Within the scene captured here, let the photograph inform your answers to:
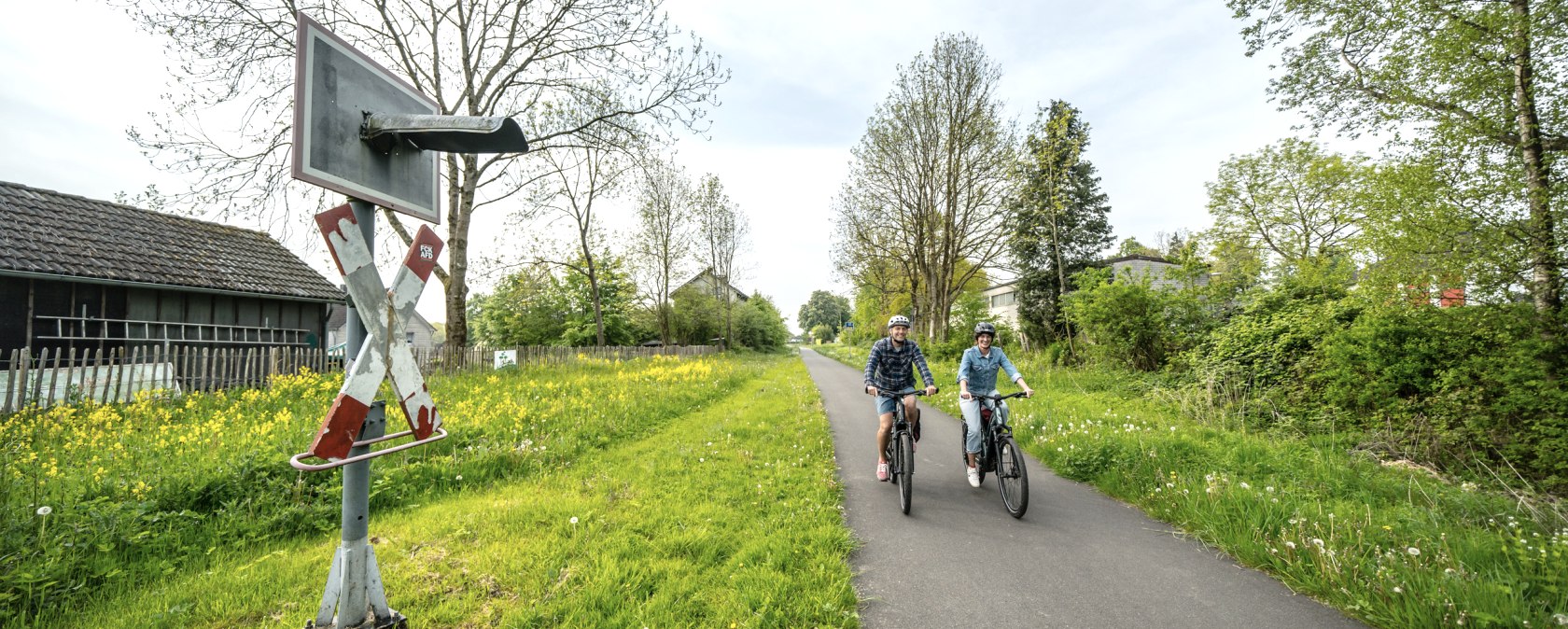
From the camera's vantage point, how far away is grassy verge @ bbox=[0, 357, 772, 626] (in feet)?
10.4

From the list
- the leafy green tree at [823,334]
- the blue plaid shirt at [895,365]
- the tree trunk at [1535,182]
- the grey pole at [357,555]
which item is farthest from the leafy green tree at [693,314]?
the leafy green tree at [823,334]

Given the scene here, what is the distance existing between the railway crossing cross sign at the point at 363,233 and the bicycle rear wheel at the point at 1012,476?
441cm

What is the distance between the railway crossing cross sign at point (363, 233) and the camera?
6.51 ft

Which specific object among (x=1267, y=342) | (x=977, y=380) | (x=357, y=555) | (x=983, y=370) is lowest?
(x=357, y=555)

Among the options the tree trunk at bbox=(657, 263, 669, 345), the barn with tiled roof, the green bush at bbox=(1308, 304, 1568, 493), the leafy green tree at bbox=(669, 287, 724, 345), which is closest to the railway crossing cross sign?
the green bush at bbox=(1308, 304, 1568, 493)

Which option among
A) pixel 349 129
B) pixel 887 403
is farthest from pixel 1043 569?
pixel 349 129

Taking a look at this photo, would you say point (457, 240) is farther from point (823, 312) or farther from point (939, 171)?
point (823, 312)

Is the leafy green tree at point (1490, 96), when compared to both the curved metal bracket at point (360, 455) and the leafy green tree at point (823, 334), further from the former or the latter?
the leafy green tree at point (823, 334)

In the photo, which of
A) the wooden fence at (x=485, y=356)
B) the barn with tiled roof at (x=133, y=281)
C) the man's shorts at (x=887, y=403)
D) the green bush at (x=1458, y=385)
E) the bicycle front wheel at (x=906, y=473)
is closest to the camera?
the bicycle front wheel at (x=906, y=473)

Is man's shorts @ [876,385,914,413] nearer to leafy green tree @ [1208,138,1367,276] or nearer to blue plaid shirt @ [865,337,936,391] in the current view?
blue plaid shirt @ [865,337,936,391]

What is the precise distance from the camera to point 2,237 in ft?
34.5

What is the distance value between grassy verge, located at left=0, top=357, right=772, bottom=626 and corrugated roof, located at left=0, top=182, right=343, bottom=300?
256 inches

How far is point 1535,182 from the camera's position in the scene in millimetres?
5340

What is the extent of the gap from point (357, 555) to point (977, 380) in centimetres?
514
